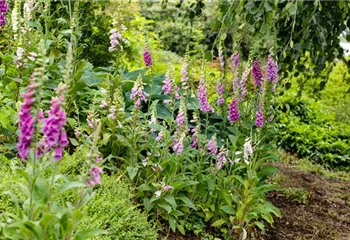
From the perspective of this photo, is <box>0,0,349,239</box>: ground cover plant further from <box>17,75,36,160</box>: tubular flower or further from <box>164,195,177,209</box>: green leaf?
<box>17,75,36,160</box>: tubular flower

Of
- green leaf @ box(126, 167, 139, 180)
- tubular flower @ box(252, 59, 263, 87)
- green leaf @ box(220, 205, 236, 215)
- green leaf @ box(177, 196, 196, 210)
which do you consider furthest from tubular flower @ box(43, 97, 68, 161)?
tubular flower @ box(252, 59, 263, 87)

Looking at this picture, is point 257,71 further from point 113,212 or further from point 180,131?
point 113,212

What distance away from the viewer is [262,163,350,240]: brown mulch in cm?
319

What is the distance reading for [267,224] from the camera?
3.18 meters

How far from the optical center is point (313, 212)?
3557mm

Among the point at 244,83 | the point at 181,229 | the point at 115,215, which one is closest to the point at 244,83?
the point at 244,83

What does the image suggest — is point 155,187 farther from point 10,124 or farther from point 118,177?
point 10,124

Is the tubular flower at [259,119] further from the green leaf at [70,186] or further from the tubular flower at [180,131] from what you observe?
the green leaf at [70,186]

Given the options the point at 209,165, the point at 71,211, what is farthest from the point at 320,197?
the point at 71,211

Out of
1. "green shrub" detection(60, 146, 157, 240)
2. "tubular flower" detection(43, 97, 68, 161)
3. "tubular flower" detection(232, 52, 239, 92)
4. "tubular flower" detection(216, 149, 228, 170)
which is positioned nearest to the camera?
"tubular flower" detection(43, 97, 68, 161)

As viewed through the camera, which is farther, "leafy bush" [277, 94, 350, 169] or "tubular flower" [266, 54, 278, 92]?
"leafy bush" [277, 94, 350, 169]

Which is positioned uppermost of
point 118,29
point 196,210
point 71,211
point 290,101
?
point 118,29

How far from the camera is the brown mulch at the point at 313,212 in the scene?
3189 mm

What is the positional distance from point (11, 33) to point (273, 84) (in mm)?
1388
